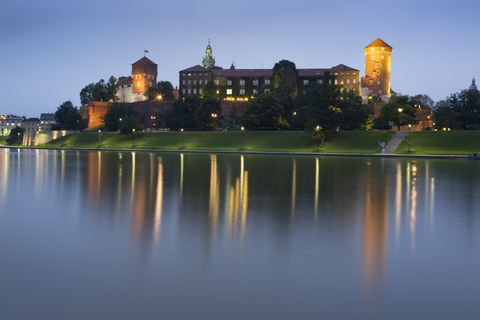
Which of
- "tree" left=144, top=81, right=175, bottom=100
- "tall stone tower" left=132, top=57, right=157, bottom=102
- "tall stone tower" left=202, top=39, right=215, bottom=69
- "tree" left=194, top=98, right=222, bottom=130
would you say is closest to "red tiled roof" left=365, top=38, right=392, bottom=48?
"tree" left=144, top=81, right=175, bottom=100

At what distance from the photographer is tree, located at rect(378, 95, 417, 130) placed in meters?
58.0

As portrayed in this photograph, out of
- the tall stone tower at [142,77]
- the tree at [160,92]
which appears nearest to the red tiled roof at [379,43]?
the tree at [160,92]

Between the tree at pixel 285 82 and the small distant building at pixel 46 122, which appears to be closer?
the tree at pixel 285 82

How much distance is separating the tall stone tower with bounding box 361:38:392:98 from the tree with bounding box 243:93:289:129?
126 ft

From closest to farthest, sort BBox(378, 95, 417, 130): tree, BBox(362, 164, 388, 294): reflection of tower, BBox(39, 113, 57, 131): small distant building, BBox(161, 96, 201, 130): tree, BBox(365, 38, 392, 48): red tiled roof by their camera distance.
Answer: BBox(362, 164, 388, 294): reflection of tower → BBox(378, 95, 417, 130): tree → BBox(161, 96, 201, 130): tree → BBox(365, 38, 392, 48): red tiled roof → BBox(39, 113, 57, 131): small distant building

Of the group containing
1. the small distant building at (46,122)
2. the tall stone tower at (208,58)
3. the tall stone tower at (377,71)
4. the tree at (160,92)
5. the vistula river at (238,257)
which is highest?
the tall stone tower at (208,58)

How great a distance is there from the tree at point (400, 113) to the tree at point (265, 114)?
14.9m

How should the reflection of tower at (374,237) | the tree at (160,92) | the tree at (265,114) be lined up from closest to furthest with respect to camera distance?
1. the reflection of tower at (374,237)
2. the tree at (265,114)
3. the tree at (160,92)

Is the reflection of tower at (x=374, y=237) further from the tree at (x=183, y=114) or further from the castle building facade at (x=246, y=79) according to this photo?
the castle building facade at (x=246, y=79)

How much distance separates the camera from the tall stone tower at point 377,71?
97.2 meters

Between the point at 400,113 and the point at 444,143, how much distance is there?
481 inches

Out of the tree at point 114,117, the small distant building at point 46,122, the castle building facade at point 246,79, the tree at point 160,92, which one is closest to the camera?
the tree at point 114,117

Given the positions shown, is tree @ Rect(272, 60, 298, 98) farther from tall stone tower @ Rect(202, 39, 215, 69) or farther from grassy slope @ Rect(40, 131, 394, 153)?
tall stone tower @ Rect(202, 39, 215, 69)

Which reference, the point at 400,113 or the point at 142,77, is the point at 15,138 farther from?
the point at 400,113
